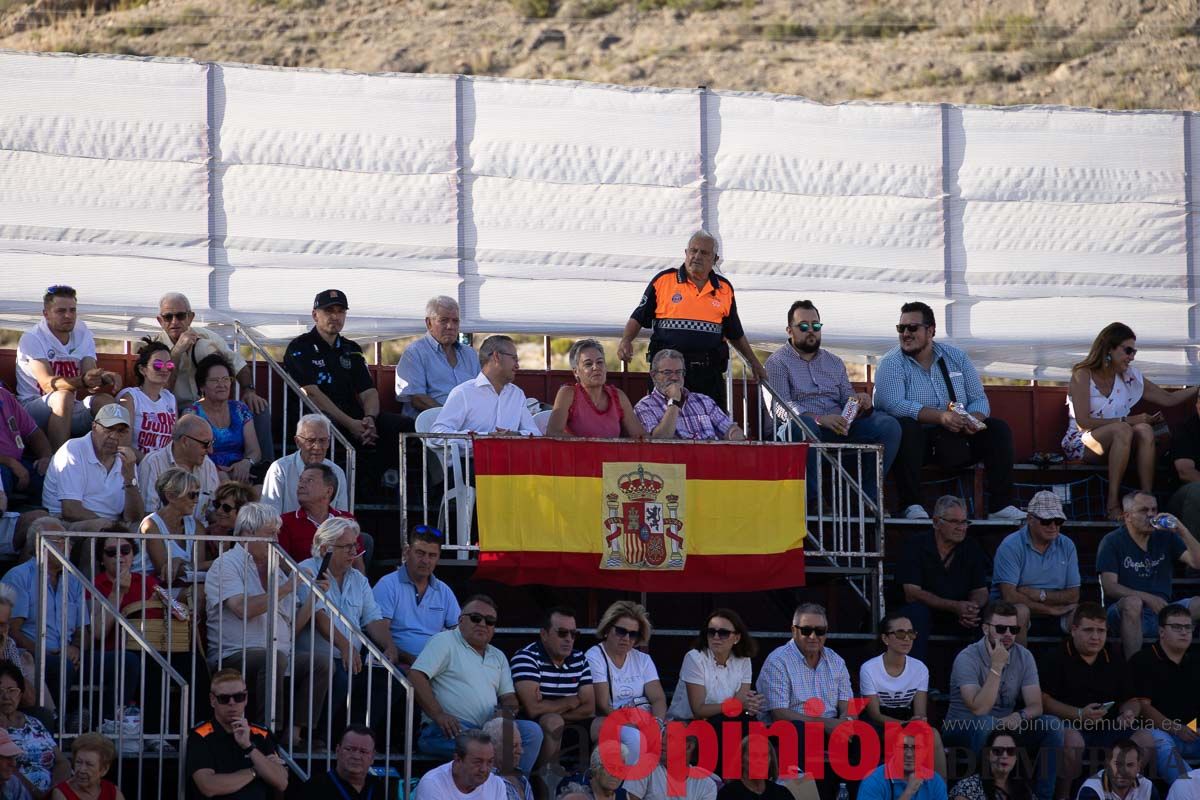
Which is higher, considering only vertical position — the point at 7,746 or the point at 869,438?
the point at 869,438

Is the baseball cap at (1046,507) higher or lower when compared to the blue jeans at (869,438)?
lower

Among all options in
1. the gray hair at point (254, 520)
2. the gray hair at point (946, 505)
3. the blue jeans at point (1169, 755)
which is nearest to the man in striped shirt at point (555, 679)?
the gray hair at point (254, 520)

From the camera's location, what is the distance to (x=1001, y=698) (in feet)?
33.1

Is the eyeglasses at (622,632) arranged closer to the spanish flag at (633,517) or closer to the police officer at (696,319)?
the spanish flag at (633,517)

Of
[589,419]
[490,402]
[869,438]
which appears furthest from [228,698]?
[869,438]

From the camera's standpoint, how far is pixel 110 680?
8500 millimetres

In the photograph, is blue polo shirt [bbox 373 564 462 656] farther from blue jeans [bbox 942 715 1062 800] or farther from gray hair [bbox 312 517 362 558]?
Result: blue jeans [bbox 942 715 1062 800]

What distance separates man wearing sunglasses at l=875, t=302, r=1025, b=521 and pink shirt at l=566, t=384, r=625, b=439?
6.63ft

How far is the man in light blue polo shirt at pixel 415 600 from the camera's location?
9445 mm

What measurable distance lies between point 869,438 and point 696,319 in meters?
1.34

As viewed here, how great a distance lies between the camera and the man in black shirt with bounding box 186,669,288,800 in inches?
311

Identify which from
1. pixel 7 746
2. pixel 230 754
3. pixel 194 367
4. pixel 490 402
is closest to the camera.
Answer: pixel 7 746

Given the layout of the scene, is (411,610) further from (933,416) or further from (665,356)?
(933,416)

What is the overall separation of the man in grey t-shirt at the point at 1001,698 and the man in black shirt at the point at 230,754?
3956mm
